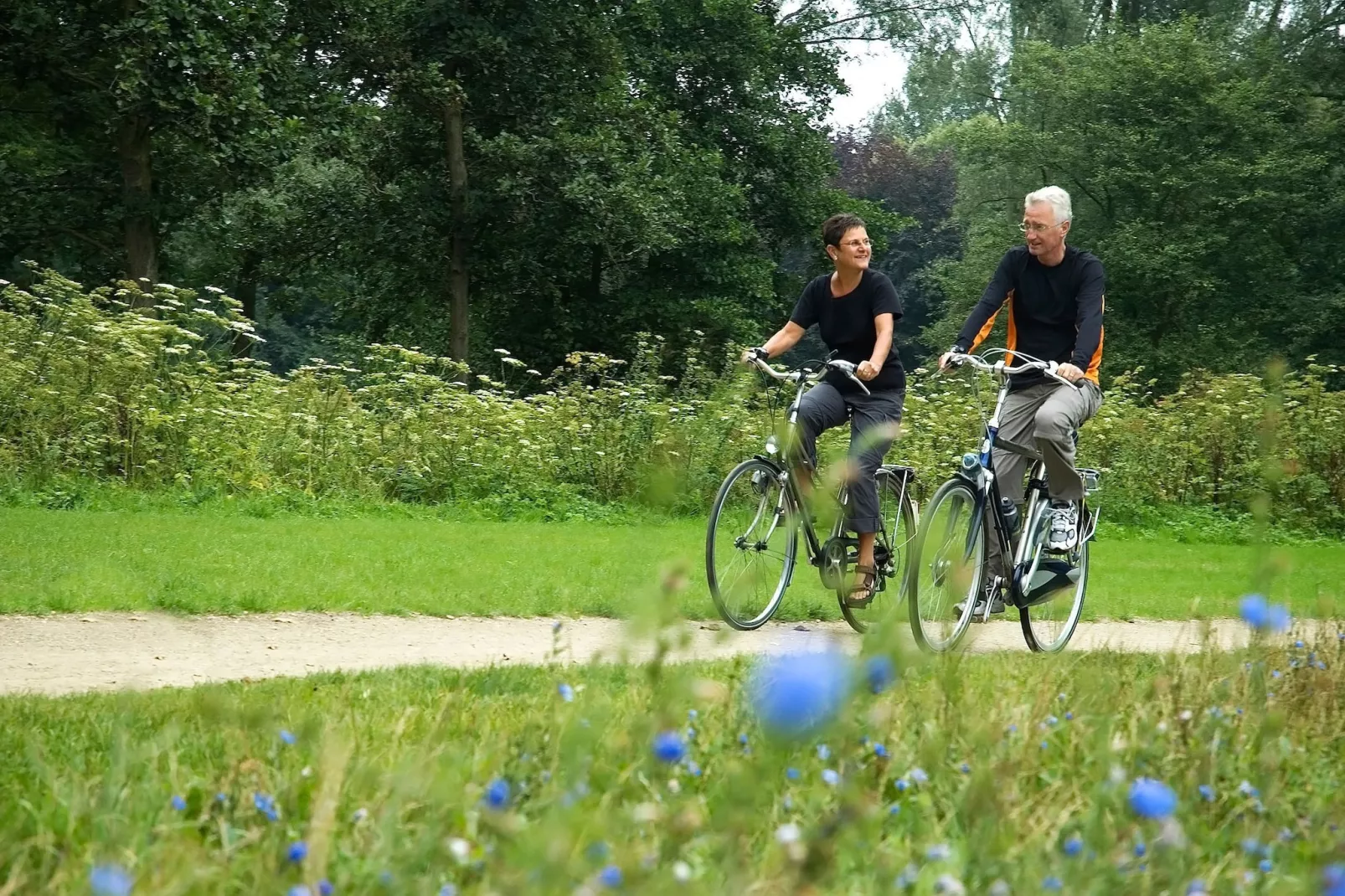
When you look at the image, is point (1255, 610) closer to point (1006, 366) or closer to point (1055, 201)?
point (1006, 366)

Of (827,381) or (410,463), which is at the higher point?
(827,381)

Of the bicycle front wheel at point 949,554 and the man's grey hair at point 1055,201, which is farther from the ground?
the man's grey hair at point 1055,201

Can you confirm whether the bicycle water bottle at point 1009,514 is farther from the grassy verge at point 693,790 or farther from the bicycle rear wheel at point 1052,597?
the grassy verge at point 693,790

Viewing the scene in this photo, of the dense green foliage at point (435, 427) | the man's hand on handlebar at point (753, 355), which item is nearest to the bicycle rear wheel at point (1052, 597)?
the man's hand on handlebar at point (753, 355)

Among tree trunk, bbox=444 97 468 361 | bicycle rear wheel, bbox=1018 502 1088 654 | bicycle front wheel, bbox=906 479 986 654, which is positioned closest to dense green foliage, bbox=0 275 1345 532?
bicycle rear wheel, bbox=1018 502 1088 654

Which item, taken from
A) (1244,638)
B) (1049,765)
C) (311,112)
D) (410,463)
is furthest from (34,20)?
(1049,765)

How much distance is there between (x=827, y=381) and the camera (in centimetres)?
764

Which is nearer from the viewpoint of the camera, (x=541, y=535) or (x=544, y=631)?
(x=544, y=631)

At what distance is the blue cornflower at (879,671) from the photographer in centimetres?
190

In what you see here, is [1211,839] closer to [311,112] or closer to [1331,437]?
[1331,437]

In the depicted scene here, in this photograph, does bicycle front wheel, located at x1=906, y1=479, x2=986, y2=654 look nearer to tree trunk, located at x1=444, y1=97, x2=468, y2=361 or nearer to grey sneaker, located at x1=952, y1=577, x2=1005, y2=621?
grey sneaker, located at x1=952, y1=577, x2=1005, y2=621

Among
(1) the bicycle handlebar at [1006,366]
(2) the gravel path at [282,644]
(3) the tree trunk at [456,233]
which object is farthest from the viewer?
(3) the tree trunk at [456,233]

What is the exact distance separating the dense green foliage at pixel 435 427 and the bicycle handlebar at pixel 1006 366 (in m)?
5.15

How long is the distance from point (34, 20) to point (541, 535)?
1403cm
